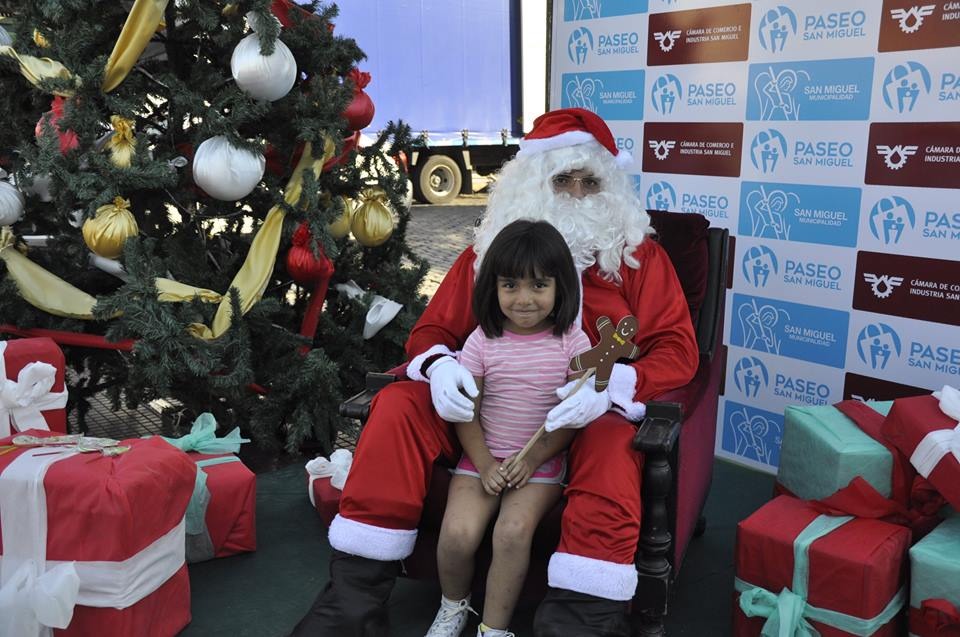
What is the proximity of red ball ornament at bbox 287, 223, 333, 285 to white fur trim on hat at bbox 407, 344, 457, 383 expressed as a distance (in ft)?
3.10

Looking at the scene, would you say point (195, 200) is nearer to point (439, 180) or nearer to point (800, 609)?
point (800, 609)

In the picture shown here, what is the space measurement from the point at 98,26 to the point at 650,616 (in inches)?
108

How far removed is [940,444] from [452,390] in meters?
1.25

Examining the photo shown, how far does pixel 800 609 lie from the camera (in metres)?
2.14

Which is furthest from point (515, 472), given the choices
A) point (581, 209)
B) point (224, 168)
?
point (224, 168)

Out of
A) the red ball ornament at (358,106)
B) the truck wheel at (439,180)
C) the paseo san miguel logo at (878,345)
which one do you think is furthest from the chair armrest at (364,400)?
the truck wheel at (439,180)

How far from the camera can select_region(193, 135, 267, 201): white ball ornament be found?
303 centimetres

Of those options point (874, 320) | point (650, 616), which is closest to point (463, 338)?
point (650, 616)

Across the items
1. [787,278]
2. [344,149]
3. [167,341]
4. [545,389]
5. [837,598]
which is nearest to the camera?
[837,598]

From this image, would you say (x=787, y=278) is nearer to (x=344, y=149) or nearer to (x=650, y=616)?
(x=650, y=616)

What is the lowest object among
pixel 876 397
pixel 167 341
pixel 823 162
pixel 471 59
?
pixel 876 397

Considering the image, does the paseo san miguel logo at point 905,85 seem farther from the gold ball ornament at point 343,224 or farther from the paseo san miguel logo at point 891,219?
the gold ball ornament at point 343,224

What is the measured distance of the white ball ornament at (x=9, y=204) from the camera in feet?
10.3

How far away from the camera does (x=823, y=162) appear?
123 inches
